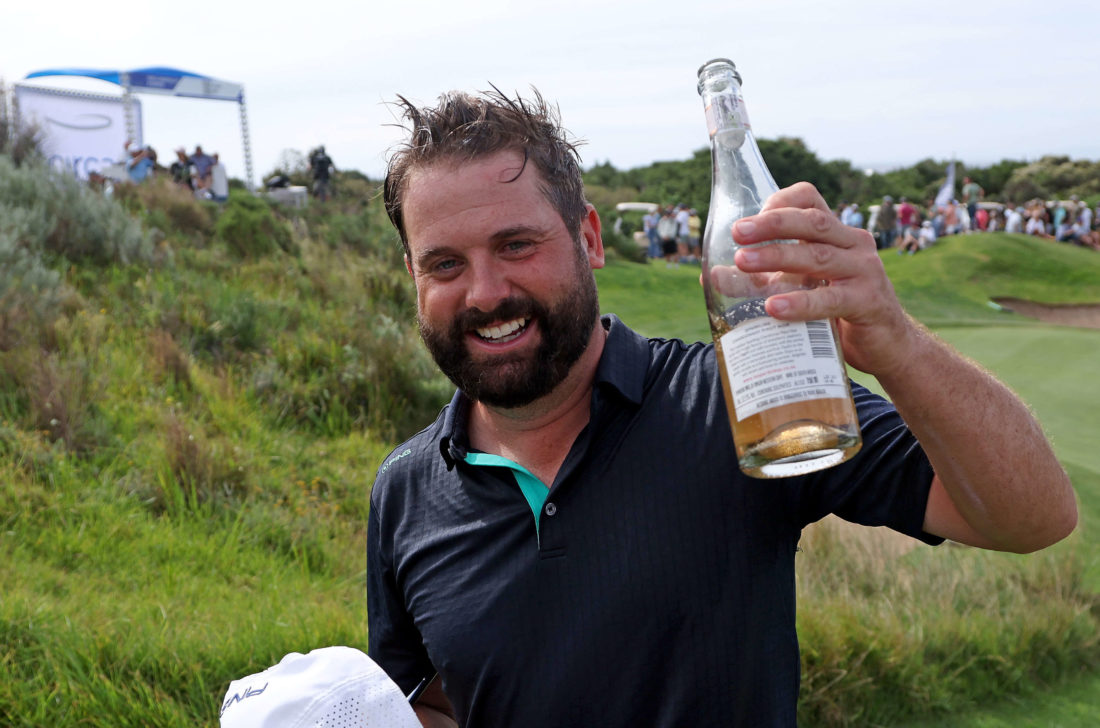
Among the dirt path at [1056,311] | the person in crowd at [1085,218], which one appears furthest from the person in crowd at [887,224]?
the dirt path at [1056,311]

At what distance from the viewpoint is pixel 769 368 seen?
1.46 meters

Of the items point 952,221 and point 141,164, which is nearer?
point 141,164

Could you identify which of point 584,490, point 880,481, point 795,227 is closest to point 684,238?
point 584,490

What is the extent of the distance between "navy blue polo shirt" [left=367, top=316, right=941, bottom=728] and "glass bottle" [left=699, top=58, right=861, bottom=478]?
0.26m

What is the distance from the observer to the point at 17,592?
4098mm

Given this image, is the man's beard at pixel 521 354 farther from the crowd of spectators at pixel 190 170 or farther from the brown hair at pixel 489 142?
the crowd of spectators at pixel 190 170

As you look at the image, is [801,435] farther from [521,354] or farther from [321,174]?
[321,174]

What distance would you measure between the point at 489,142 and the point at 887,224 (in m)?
25.3

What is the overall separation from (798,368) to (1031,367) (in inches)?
351

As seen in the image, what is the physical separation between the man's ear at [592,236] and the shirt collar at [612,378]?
0.14 m

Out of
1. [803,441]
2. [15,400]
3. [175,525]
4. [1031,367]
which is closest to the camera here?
[803,441]

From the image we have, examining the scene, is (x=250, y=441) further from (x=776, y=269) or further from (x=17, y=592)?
(x=776, y=269)

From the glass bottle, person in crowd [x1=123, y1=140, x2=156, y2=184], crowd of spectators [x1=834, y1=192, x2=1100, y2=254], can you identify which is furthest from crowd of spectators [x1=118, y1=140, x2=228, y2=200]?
the glass bottle

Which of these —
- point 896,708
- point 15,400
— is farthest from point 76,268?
point 896,708
